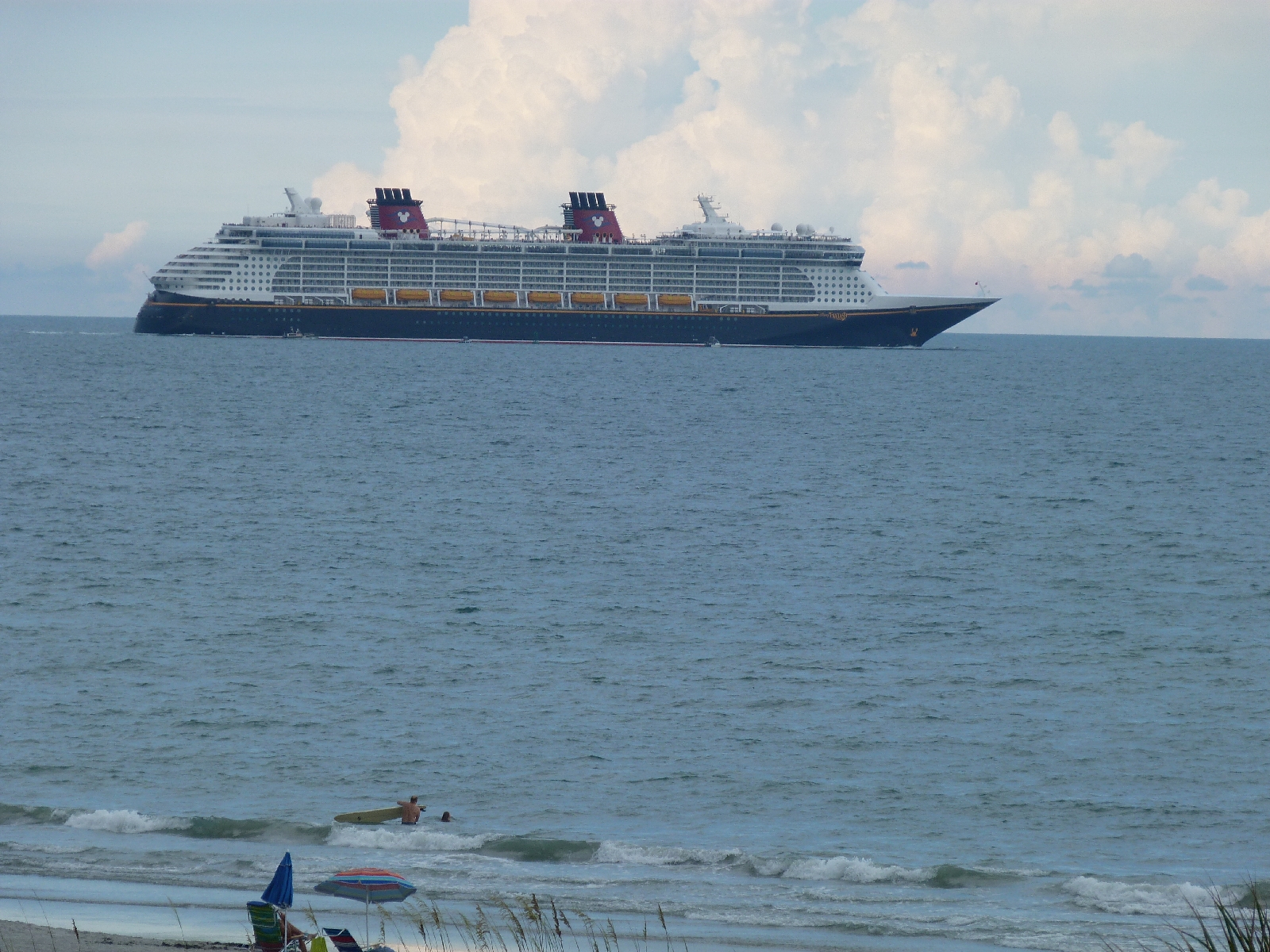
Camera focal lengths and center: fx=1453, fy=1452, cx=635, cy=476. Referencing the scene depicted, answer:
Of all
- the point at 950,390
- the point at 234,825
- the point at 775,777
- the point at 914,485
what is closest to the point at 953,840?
the point at 775,777

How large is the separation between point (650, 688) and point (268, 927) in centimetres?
1113

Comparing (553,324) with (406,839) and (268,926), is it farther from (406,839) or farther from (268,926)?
(268,926)

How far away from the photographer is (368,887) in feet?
42.1

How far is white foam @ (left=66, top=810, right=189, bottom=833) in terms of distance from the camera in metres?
16.8

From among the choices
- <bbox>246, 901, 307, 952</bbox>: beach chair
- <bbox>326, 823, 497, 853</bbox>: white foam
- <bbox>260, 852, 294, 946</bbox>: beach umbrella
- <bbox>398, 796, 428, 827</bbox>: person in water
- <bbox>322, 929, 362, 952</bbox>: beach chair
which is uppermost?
<bbox>260, 852, 294, 946</bbox>: beach umbrella

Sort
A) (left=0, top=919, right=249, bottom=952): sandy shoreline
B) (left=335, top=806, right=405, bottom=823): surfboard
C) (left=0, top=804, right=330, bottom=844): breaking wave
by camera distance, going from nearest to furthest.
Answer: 1. (left=0, top=919, right=249, bottom=952): sandy shoreline
2. (left=0, top=804, right=330, bottom=844): breaking wave
3. (left=335, top=806, right=405, bottom=823): surfboard

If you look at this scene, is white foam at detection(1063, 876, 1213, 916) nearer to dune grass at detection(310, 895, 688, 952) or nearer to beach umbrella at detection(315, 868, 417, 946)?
dune grass at detection(310, 895, 688, 952)

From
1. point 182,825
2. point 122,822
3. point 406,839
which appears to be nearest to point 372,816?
point 406,839

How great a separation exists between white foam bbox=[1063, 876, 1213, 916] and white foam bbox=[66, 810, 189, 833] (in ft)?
32.8

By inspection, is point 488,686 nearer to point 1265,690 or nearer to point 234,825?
point 234,825

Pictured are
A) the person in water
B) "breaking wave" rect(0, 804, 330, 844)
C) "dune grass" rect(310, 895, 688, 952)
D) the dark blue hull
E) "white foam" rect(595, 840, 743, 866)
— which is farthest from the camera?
the dark blue hull

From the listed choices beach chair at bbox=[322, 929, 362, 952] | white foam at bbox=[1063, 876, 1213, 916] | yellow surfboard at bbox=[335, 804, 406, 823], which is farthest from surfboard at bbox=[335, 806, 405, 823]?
white foam at bbox=[1063, 876, 1213, 916]

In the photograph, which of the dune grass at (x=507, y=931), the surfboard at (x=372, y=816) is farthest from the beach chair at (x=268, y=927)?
the surfboard at (x=372, y=816)

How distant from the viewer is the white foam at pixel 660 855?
15.9m
